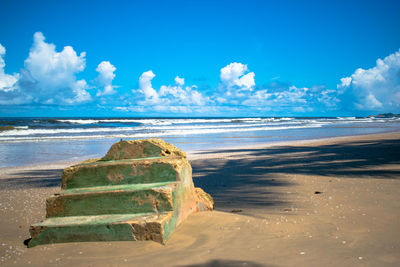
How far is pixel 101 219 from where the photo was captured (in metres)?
3.02

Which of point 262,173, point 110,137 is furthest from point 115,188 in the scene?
point 110,137

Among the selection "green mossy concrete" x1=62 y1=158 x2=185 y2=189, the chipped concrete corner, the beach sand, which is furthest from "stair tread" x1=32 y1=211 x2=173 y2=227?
"green mossy concrete" x1=62 y1=158 x2=185 y2=189

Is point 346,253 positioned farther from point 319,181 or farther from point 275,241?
point 319,181

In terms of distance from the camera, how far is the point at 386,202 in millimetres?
4328

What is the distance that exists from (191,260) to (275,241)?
0.87 meters

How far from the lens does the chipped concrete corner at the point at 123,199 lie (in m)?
2.90

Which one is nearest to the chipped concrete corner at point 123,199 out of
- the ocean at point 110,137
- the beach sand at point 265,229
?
the beach sand at point 265,229

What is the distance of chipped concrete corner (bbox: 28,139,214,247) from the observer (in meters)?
2.90

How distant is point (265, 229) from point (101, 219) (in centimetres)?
169

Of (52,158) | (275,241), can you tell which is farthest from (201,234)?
(52,158)

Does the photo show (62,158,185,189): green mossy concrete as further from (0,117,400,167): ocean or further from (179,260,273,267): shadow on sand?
(0,117,400,167): ocean

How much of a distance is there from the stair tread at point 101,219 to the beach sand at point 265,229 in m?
0.20

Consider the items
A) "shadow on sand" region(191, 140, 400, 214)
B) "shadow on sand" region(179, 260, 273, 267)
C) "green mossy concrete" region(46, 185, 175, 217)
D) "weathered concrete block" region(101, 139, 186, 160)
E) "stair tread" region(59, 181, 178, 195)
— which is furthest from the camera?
"shadow on sand" region(191, 140, 400, 214)

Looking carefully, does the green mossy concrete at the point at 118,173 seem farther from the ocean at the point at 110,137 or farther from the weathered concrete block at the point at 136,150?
the ocean at the point at 110,137
